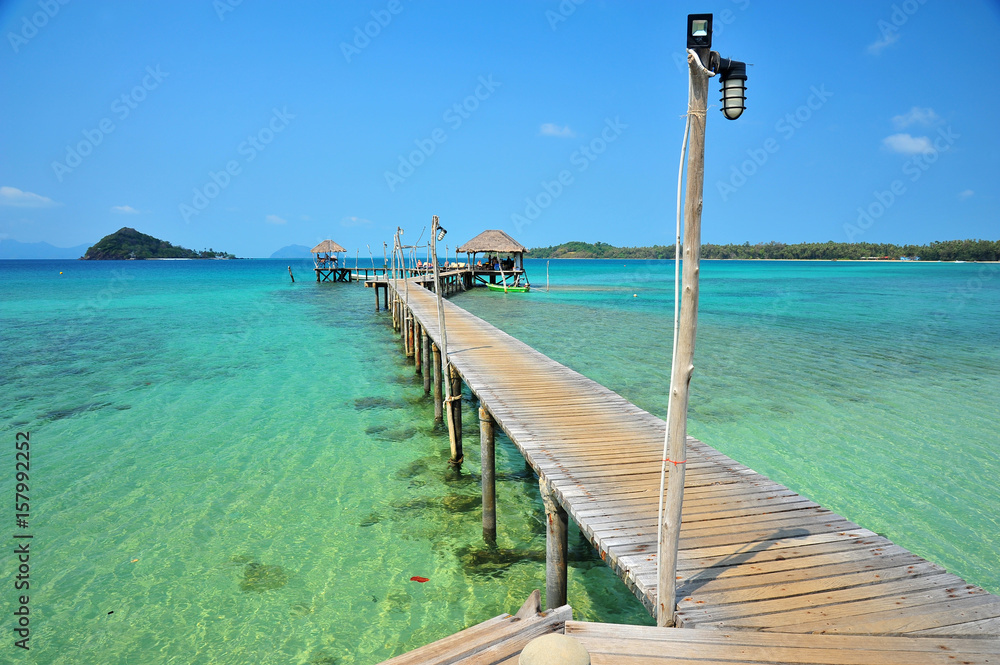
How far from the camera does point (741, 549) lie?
322 centimetres

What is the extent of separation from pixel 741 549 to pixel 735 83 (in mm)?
2619

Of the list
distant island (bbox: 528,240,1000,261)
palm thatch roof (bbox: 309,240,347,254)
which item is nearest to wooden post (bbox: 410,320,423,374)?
palm thatch roof (bbox: 309,240,347,254)

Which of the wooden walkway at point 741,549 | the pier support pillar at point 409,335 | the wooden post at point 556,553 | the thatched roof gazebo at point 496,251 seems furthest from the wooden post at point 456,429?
the thatched roof gazebo at point 496,251

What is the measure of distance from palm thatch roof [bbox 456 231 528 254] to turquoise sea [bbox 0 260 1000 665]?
24.1 m

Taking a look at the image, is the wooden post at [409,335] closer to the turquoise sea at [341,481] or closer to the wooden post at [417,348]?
the turquoise sea at [341,481]

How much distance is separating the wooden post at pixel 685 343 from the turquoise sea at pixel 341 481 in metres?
2.18

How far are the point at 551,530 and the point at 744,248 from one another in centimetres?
19502

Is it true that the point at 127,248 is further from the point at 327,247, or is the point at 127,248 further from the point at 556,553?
the point at 556,553

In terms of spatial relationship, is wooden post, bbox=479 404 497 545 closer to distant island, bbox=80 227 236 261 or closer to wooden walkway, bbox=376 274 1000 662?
wooden walkway, bbox=376 274 1000 662

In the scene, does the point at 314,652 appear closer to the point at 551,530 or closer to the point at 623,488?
the point at 551,530

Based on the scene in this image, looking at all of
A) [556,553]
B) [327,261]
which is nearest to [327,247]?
[327,261]

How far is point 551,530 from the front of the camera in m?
4.00

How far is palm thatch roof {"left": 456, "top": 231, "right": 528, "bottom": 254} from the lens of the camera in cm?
3903

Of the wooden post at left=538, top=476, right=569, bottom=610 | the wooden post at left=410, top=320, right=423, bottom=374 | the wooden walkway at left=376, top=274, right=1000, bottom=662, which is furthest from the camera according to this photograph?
the wooden post at left=410, top=320, right=423, bottom=374
